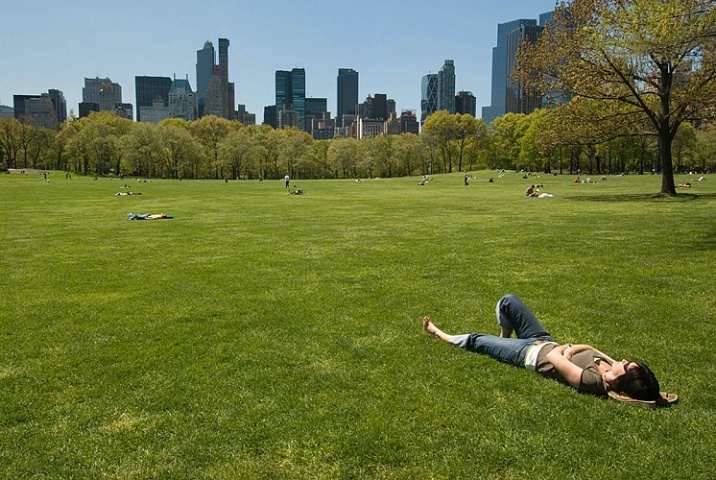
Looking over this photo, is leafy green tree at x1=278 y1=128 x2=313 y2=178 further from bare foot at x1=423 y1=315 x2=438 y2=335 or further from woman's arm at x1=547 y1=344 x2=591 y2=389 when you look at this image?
woman's arm at x1=547 y1=344 x2=591 y2=389

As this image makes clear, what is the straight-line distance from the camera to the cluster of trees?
29.2 m

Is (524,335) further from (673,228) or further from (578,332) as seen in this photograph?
(673,228)

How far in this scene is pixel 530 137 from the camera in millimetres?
92000

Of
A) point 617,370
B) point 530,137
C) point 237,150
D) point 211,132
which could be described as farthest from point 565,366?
point 211,132

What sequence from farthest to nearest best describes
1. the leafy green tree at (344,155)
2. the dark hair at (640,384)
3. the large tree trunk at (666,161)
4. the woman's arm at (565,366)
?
the leafy green tree at (344,155) < the large tree trunk at (666,161) < the woman's arm at (565,366) < the dark hair at (640,384)

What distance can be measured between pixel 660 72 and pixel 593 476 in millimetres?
32919

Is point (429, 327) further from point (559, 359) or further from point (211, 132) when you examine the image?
point (211, 132)

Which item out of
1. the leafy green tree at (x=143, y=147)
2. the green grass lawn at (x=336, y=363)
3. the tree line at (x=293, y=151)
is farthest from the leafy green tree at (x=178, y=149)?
the green grass lawn at (x=336, y=363)

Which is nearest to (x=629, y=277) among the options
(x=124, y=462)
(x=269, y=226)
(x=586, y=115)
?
(x=124, y=462)

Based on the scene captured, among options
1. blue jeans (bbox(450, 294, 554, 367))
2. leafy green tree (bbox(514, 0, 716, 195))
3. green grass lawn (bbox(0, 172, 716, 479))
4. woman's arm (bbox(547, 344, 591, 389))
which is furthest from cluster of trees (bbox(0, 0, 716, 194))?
woman's arm (bbox(547, 344, 591, 389))

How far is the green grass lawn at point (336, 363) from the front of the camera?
170 inches

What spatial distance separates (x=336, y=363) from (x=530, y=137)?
93469 mm

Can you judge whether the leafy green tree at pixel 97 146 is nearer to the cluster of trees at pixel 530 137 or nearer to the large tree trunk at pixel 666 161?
the cluster of trees at pixel 530 137

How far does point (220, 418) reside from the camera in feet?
16.1
